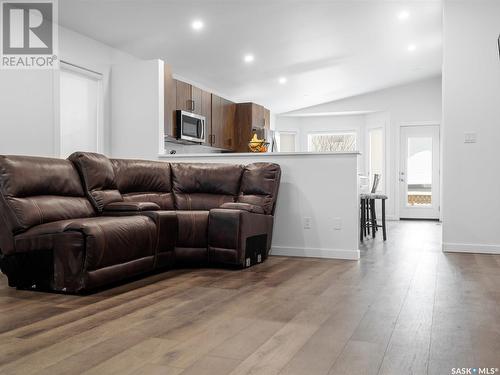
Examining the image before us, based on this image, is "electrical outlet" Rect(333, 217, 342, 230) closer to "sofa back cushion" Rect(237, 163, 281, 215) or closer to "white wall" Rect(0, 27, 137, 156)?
"sofa back cushion" Rect(237, 163, 281, 215)

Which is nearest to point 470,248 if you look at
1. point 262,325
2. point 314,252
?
point 314,252

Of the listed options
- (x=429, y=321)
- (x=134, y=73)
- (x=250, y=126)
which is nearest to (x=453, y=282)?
(x=429, y=321)

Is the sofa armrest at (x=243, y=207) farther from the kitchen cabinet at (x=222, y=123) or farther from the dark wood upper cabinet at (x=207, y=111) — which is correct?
the kitchen cabinet at (x=222, y=123)

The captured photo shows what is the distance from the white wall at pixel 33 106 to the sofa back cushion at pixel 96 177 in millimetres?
1014

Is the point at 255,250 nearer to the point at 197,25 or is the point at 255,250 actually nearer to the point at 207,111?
Result: the point at 197,25

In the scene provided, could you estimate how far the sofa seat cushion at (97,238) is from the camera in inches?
123

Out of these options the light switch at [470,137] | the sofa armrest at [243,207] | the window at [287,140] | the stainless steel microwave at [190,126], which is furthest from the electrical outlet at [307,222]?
the window at [287,140]

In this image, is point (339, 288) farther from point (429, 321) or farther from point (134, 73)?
point (134, 73)

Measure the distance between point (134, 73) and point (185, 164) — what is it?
5.35ft

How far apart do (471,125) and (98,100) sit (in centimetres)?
424

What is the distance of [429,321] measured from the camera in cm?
252

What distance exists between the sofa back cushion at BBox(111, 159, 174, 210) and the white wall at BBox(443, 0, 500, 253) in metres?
2.99

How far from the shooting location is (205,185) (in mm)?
4781

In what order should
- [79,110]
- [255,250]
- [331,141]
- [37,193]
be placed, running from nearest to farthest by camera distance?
[37,193] → [255,250] → [79,110] → [331,141]
